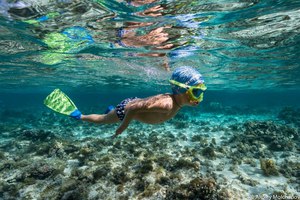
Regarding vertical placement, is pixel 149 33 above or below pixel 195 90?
above

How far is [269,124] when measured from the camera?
16812mm

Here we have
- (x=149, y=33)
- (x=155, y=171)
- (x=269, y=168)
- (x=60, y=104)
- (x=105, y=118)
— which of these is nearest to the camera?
(x=105, y=118)

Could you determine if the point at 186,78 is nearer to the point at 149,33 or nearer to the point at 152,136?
the point at 149,33

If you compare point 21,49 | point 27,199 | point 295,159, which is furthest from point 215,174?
point 21,49

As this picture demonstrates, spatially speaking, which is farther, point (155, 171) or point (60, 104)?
point (60, 104)

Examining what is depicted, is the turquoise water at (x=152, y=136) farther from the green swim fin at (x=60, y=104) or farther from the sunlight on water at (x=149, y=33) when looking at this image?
the green swim fin at (x=60, y=104)

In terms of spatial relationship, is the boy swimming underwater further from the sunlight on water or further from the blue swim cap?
the sunlight on water

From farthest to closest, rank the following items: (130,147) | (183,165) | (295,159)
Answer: (130,147) < (295,159) < (183,165)

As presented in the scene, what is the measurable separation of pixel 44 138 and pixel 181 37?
1289cm

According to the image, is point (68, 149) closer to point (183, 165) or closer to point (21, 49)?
point (183, 165)

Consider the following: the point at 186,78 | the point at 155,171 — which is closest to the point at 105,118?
the point at 155,171

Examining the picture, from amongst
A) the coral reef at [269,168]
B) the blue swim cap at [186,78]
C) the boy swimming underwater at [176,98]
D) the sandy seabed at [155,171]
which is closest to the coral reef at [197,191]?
the sandy seabed at [155,171]

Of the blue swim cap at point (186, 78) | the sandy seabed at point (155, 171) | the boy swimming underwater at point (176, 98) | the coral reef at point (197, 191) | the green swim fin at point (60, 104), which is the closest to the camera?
the boy swimming underwater at point (176, 98)

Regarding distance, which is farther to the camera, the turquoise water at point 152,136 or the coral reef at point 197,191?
the turquoise water at point 152,136
